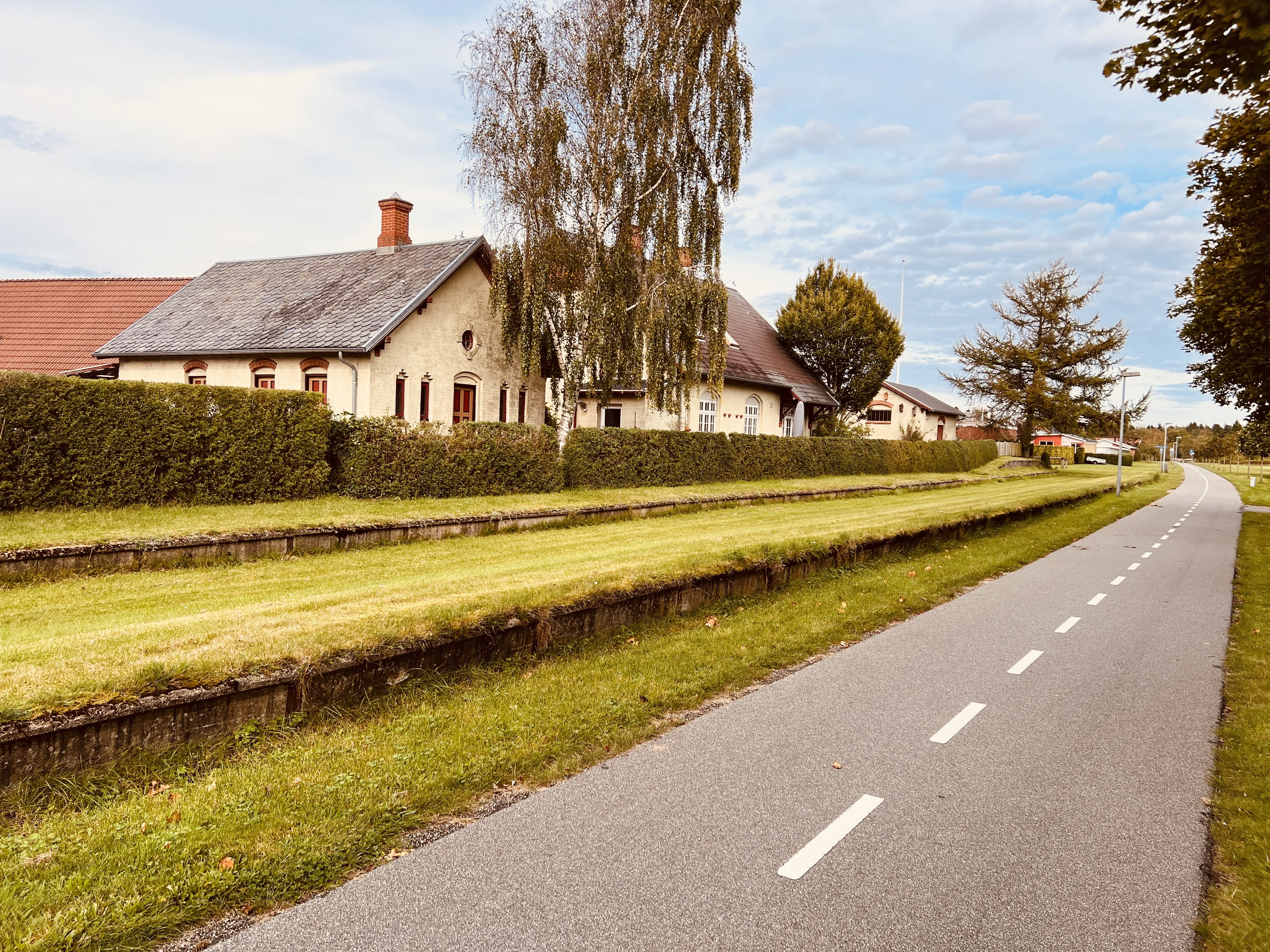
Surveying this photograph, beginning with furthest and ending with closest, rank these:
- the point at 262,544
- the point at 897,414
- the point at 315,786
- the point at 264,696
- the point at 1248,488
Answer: the point at 897,414
the point at 1248,488
the point at 262,544
the point at 264,696
the point at 315,786

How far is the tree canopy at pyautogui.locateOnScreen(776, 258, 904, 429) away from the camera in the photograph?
41188 mm

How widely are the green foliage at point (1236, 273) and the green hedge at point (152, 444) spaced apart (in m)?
16.4

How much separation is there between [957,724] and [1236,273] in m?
17.7

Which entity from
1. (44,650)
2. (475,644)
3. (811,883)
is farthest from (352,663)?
(811,883)

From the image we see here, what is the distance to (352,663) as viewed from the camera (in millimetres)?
5754

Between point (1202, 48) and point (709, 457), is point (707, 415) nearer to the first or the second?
point (709, 457)

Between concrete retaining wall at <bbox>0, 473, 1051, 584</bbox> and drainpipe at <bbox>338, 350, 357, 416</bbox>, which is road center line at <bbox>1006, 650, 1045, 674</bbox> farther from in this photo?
drainpipe at <bbox>338, 350, 357, 416</bbox>

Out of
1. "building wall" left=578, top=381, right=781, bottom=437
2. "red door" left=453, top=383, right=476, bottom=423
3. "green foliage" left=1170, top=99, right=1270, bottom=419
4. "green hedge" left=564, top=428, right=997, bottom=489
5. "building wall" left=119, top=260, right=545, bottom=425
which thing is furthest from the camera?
"building wall" left=578, top=381, right=781, bottom=437

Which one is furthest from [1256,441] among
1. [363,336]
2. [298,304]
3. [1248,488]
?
[298,304]

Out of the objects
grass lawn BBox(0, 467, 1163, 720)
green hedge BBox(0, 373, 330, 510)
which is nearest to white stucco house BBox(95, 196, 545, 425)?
green hedge BBox(0, 373, 330, 510)

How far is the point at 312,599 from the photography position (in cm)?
794

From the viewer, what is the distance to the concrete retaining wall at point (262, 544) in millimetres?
9320

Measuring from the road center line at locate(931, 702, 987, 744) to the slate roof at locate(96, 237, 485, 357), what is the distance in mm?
18025

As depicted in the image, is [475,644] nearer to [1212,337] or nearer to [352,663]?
[352,663]
